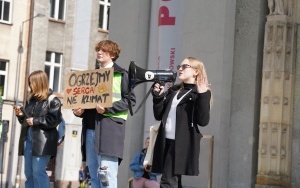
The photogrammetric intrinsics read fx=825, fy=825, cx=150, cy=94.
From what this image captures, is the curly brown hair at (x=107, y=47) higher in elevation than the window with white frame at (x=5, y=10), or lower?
lower

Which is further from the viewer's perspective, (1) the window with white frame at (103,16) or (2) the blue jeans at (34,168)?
(1) the window with white frame at (103,16)

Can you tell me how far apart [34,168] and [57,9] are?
36772 mm

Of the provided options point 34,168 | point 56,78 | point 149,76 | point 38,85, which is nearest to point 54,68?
point 56,78

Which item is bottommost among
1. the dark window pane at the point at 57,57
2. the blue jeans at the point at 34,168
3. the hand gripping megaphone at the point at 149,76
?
the blue jeans at the point at 34,168

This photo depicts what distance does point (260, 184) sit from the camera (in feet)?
44.2

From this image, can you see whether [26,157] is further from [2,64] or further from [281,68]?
[2,64]

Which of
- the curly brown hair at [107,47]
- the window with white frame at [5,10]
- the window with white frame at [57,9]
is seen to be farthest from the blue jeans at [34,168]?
the window with white frame at [57,9]

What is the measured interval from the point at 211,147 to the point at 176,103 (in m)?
5.63

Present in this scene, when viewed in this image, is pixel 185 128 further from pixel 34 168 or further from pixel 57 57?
pixel 57 57

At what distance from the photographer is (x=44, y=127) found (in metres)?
10.2

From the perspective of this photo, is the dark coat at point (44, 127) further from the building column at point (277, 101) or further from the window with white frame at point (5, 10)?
the window with white frame at point (5, 10)

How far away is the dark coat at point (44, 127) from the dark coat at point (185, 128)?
2049 millimetres

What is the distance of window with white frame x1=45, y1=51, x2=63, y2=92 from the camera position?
4575cm

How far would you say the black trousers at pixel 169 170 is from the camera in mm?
8266
